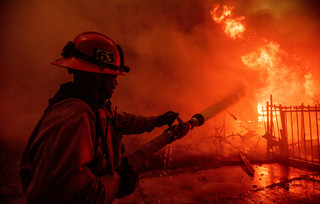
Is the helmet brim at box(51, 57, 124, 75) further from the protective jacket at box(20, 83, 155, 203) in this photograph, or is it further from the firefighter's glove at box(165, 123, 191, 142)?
the firefighter's glove at box(165, 123, 191, 142)

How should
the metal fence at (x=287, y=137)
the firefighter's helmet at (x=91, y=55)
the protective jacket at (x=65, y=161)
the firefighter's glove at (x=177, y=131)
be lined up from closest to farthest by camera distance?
the protective jacket at (x=65, y=161), the firefighter's helmet at (x=91, y=55), the firefighter's glove at (x=177, y=131), the metal fence at (x=287, y=137)

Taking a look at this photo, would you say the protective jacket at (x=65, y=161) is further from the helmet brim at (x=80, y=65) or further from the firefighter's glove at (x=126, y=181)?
the helmet brim at (x=80, y=65)

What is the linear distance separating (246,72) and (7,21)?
1445 cm

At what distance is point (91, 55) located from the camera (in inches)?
55.9

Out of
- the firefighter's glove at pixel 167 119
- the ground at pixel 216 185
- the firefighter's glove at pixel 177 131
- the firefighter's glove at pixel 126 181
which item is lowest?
the ground at pixel 216 185

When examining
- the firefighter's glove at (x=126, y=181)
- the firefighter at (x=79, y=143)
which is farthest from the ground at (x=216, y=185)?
the firefighter at (x=79, y=143)

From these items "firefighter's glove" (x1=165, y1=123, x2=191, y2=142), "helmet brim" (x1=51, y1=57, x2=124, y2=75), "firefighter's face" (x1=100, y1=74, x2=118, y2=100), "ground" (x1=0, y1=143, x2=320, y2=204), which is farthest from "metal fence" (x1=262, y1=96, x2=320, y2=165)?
"helmet brim" (x1=51, y1=57, x2=124, y2=75)

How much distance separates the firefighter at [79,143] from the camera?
2.74 ft

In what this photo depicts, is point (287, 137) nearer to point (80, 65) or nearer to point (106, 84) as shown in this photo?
point (106, 84)

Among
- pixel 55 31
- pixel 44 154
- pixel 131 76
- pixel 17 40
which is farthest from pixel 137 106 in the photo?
pixel 44 154

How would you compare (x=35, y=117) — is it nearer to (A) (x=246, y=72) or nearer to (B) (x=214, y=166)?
(B) (x=214, y=166)

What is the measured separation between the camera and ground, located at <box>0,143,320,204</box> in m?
3.37

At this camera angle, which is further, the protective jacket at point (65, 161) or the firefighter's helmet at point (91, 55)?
the firefighter's helmet at point (91, 55)

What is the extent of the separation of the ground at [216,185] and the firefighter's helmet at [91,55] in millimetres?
3090
